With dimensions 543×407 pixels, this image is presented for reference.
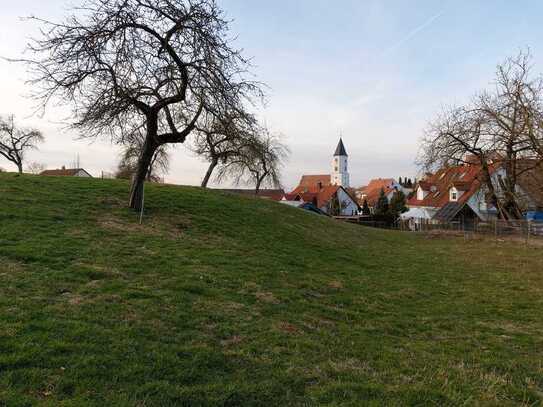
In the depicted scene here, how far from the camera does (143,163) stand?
12609 millimetres

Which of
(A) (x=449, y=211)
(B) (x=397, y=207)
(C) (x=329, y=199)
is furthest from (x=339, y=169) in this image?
(A) (x=449, y=211)

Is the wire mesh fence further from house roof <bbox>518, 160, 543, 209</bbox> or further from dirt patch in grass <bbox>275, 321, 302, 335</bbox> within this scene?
dirt patch in grass <bbox>275, 321, 302, 335</bbox>

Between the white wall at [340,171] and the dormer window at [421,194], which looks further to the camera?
the white wall at [340,171]

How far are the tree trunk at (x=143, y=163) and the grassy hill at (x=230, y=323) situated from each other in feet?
4.43

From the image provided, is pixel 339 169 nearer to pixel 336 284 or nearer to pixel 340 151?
pixel 340 151

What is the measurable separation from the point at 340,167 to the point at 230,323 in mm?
102044

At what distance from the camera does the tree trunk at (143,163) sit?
12312 millimetres

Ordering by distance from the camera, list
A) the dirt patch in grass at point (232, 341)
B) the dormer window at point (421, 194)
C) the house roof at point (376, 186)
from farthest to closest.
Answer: the house roof at point (376, 186)
the dormer window at point (421, 194)
the dirt patch in grass at point (232, 341)

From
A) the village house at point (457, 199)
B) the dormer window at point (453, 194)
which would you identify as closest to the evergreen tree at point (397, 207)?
the village house at point (457, 199)

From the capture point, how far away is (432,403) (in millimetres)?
3461

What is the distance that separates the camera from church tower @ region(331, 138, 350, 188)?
10381cm

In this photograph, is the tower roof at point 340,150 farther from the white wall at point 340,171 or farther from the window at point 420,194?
the window at point 420,194

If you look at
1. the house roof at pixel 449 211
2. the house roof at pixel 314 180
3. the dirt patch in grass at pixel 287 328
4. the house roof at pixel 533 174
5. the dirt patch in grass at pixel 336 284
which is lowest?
the dirt patch in grass at pixel 336 284

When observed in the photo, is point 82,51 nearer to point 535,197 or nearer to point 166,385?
point 166,385
